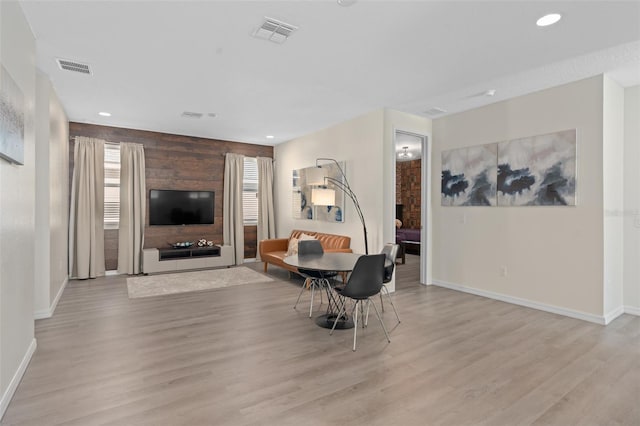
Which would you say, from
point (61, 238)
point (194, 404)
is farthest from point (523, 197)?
point (61, 238)

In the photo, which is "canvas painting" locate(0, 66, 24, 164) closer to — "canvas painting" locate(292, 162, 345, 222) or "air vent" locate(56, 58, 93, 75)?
"air vent" locate(56, 58, 93, 75)

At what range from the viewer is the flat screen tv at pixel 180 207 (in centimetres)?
684

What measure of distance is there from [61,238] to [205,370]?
4025 mm

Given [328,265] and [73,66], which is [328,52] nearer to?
[328,265]

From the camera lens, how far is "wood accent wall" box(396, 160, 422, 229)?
10648 millimetres

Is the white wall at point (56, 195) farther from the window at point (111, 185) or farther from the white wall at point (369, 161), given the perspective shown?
the white wall at point (369, 161)

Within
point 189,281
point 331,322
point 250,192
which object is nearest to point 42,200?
point 189,281

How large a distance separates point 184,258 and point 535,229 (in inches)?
234

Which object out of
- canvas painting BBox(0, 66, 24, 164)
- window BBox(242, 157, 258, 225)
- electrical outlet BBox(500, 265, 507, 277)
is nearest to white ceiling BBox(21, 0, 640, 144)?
canvas painting BBox(0, 66, 24, 164)

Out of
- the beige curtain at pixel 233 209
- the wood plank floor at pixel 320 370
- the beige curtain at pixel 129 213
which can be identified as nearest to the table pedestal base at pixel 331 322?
the wood plank floor at pixel 320 370

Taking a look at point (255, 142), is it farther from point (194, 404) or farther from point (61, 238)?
point (194, 404)

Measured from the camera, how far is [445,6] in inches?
102

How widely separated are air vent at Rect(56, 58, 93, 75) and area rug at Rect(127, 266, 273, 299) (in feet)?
9.67

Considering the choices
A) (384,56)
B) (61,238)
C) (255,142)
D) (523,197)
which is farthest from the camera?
(255,142)
